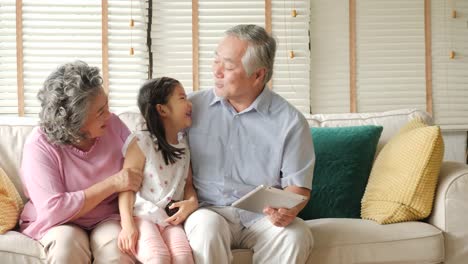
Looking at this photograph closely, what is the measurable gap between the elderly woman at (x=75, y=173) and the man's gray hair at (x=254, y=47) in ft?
1.87

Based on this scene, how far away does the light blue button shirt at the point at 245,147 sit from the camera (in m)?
2.46

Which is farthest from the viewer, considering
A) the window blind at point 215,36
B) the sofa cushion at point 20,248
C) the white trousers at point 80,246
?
the window blind at point 215,36

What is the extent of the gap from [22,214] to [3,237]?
0.17 meters

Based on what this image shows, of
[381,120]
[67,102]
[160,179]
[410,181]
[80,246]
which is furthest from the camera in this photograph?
[381,120]

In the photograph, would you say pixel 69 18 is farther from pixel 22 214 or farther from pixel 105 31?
pixel 22 214

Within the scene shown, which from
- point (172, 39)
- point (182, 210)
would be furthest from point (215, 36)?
point (182, 210)

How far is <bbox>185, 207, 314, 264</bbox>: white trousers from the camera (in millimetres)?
2207

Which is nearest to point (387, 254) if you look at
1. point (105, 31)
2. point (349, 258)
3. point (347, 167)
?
point (349, 258)

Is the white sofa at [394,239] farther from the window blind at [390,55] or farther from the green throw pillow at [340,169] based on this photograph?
the window blind at [390,55]

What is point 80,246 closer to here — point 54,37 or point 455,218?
point 455,218

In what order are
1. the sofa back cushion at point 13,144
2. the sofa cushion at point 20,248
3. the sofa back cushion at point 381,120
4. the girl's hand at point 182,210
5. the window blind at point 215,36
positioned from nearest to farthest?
the sofa cushion at point 20,248 → the girl's hand at point 182,210 → the sofa back cushion at point 13,144 → the sofa back cushion at point 381,120 → the window blind at point 215,36

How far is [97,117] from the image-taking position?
2.33 m

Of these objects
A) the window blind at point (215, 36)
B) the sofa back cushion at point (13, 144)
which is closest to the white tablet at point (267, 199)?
the sofa back cushion at point (13, 144)

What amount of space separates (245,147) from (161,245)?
0.56 metres
